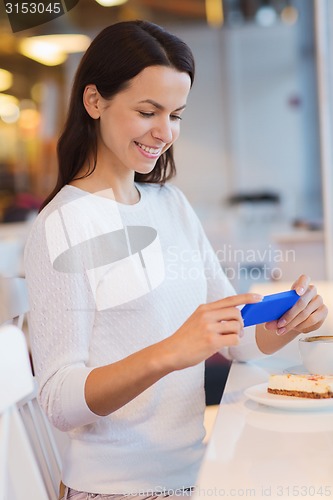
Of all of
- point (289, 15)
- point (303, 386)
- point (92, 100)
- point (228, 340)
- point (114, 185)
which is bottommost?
point (303, 386)

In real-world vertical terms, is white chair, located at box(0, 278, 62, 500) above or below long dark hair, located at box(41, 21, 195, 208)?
below

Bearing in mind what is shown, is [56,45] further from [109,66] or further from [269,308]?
[269,308]

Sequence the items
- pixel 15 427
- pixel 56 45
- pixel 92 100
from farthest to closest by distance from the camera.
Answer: pixel 56 45, pixel 92 100, pixel 15 427

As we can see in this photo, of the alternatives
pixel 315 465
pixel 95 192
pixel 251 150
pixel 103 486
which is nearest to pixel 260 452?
pixel 315 465

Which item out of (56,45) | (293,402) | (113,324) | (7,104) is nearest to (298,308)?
(293,402)

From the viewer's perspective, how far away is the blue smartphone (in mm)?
793

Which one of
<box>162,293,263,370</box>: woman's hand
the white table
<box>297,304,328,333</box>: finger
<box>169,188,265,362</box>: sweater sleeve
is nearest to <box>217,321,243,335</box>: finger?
<box>162,293,263,370</box>: woman's hand

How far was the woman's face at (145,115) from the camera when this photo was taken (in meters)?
0.90

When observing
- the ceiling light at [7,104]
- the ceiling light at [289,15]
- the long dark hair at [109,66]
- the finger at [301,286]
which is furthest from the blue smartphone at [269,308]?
the ceiling light at [289,15]

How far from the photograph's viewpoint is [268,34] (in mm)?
7102

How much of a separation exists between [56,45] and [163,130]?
26 centimetres

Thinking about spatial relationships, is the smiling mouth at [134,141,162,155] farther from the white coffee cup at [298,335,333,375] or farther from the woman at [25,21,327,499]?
the white coffee cup at [298,335,333,375]

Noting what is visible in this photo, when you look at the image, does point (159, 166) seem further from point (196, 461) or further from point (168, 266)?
point (196, 461)

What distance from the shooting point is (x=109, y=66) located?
0.90m
